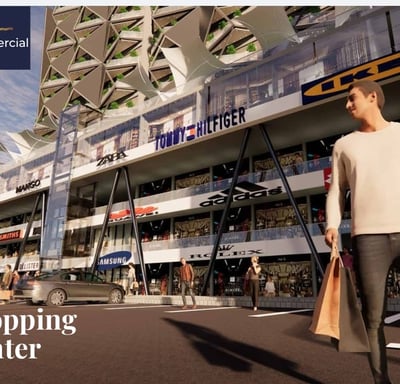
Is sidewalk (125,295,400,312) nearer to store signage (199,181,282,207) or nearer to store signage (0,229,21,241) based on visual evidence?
store signage (199,181,282,207)

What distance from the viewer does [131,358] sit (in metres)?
3.62

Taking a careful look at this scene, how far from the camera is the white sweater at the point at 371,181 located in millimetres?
2111

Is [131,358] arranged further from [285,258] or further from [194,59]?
Answer: [194,59]

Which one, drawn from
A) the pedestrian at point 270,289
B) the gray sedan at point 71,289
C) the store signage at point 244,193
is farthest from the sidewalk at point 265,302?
the store signage at point 244,193

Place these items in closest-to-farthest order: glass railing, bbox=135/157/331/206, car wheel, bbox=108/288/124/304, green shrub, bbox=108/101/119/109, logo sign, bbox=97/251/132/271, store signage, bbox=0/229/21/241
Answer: car wheel, bbox=108/288/124/304
glass railing, bbox=135/157/331/206
logo sign, bbox=97/251/132/271
store signage, bbox=0/229/21/241
green shrub, bbox=108/101/119/109

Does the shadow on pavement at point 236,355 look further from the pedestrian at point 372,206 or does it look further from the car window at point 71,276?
the car window at point 71,276

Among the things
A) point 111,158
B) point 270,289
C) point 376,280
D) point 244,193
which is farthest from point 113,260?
point 376,280

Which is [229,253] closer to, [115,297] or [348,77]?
[115,297]

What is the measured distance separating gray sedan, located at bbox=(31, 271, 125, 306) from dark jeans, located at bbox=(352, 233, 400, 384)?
1226 centimetres

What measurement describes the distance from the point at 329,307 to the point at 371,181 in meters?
0.81

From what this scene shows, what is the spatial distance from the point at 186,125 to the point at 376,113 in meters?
19.5

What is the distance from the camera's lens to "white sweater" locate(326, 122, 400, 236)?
211 cm

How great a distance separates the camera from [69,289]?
1309cm

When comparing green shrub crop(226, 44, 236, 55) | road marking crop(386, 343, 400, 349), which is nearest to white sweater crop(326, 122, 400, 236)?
road marking crop(386, 343, 400, 349)
